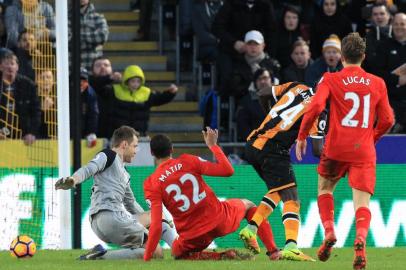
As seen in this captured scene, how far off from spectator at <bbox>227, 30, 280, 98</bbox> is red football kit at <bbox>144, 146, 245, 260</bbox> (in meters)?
6.47

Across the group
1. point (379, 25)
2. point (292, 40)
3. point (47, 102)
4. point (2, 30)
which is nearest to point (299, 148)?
point (47, 102)

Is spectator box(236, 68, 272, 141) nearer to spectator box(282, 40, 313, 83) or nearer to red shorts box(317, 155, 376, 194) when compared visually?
spectator box(282, 40, 313, 83)

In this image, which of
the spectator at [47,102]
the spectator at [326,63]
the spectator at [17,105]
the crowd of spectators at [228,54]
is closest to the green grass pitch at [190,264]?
the spectator at [47,102]

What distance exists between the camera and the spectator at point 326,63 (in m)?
18.0

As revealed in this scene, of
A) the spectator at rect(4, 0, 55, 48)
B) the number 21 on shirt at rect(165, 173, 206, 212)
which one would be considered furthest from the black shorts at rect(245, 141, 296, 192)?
the spectator at rect(4, 0, 55, 48)

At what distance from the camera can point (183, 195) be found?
12.0 m

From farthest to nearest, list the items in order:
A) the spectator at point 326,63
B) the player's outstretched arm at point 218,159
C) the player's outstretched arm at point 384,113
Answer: the spectator at point 326,63 → the player's outstretched arm at point 218,159 → the player's outstretched arm at point 384,113

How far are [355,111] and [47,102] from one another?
6.05m

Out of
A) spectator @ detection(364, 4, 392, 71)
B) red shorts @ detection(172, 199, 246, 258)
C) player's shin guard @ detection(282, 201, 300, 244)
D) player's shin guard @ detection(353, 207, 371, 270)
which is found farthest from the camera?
spectator @ detection(364, 4, 392, 71)

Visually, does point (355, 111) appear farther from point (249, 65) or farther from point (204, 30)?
point (204, 30)

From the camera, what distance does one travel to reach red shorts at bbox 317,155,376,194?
11125 mm

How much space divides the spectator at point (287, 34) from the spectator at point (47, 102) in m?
3.92

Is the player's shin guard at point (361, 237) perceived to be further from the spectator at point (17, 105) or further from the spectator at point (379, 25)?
the spectator at point (379, 25)

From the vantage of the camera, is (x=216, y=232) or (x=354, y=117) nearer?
(x=354, y=117)
